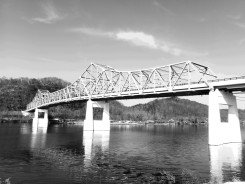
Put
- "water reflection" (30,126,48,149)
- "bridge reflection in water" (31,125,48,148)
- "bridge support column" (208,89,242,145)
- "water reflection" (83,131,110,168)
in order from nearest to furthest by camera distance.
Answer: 1. "water reflection" (83,131,110,168)
2. "water reflection" (30,126,48,149)
3. "bridge reflection in water" (31,125,48,148)
4. "bridge support column" (208,89,242,145)

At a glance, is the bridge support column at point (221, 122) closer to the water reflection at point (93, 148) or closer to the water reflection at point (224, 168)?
the water reflection at point (224, 168)

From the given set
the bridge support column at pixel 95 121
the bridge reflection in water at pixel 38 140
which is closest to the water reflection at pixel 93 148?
the bridge reflection in water at pixel 38 140

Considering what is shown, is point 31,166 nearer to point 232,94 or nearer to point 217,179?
point 217,179

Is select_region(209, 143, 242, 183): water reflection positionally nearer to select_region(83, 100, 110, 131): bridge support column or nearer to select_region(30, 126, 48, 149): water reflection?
select_region(30, 126, 48, 149): water reflection

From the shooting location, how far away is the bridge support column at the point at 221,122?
56.4m

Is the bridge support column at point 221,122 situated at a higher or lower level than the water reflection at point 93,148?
higher

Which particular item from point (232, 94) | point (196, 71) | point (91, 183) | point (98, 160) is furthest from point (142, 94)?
point (91, 183)

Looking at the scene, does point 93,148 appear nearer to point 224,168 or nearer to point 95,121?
point 224,168

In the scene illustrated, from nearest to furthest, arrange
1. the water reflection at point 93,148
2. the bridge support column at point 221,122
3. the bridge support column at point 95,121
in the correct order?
the water reflection at point 93,148
the bridge support column at point 221,122
the bridge support column at point 95,121

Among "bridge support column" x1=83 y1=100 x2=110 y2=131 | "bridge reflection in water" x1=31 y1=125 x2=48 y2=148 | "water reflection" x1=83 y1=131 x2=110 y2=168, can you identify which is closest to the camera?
"water reflection" x1=83 y1=131 x2=110 y2=168

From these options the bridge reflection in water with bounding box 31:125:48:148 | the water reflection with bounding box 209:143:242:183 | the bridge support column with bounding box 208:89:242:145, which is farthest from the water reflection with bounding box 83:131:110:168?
the bridge support column with bounding box 208:89:242:145

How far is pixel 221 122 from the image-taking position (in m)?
60.6

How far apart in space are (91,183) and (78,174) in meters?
4.15

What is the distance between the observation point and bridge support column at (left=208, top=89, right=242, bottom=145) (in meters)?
56.4
